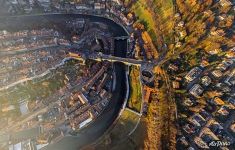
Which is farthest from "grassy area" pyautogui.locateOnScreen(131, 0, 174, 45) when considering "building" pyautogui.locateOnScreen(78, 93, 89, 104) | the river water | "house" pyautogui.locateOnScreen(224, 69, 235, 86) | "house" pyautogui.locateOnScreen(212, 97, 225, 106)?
"building" pyautogui.locateOnScreen(78, 93, 89, 104)

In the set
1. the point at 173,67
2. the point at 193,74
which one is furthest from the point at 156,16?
the point at 193,74

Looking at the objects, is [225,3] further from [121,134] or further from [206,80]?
[121,134]

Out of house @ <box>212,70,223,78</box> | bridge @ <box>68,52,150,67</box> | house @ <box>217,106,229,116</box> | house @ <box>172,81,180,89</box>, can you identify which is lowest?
house @ <box>217,106,229,116</box>

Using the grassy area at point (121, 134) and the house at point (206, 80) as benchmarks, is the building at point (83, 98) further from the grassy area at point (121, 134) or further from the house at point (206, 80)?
the house at point (206, 80)

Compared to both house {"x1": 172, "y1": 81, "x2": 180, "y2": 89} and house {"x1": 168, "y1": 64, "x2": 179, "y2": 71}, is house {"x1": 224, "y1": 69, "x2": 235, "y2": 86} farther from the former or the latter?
house {"x1": 168, "y1": 64, "x2": 179, "y2": 71}

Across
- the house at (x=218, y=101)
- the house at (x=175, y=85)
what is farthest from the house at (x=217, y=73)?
the house at (x=175, y=85)
